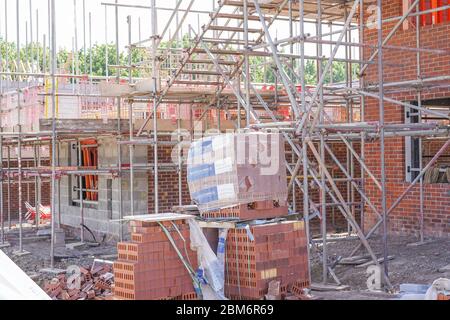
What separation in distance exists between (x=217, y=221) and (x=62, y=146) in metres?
11.1

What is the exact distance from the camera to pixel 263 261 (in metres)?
Answer: 9.49

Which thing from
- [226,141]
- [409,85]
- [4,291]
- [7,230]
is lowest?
[7,230]

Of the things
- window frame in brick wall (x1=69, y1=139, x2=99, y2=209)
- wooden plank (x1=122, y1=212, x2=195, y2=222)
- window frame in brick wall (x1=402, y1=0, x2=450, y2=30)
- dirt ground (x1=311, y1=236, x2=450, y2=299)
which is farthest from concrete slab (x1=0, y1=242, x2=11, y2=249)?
window frame in brick wall (x1=402, y1=0, x2=450, y2=30)

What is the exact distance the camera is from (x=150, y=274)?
30.5 ft

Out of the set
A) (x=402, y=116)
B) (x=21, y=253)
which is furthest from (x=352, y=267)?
(x=21, y=253)

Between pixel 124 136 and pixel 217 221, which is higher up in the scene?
pixel 124 136

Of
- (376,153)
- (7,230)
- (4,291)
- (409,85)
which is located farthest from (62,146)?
(4,291)

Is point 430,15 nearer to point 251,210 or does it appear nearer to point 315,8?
→ point 315,8

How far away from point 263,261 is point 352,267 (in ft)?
9.54

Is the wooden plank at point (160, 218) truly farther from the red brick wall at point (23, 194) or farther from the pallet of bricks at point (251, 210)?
the red brick wall at point (23, 194)

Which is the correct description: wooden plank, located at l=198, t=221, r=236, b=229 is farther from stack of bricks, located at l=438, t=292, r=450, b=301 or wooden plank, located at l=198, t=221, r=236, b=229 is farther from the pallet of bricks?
stack of bricks, located at l=438, t=292, r=450, b=301

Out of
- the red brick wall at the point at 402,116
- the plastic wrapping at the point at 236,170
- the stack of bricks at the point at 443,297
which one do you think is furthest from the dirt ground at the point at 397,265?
the plastic wrapping at the point at 236,170

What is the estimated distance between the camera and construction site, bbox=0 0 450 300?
31.4 feet

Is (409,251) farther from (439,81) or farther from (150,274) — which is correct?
(150,274)
